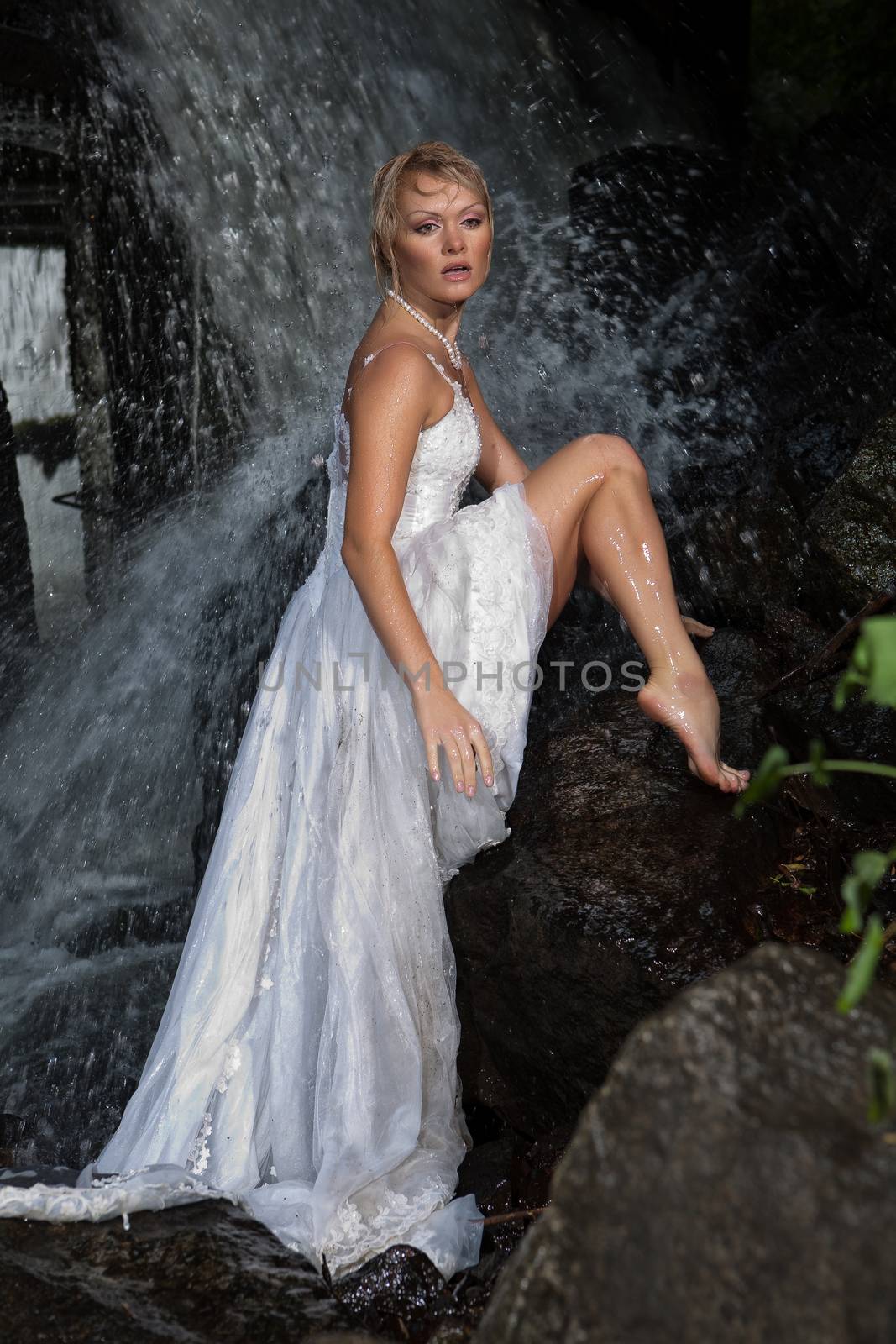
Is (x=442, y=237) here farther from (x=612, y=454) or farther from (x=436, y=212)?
(x=612, y=454)

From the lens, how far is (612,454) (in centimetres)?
340

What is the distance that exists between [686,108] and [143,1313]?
7954mm

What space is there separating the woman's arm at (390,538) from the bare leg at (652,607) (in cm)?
60

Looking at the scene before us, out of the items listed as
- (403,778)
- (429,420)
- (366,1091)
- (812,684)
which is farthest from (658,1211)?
(812,684)

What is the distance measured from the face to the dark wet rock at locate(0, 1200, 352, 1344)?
257cm

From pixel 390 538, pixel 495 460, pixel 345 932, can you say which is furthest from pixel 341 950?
pixel 495 460

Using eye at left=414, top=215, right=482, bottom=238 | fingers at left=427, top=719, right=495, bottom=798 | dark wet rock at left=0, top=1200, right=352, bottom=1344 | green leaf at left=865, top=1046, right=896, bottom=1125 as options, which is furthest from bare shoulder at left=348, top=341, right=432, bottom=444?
green leaf at left=865, top=1046, right=896, bottom=1125

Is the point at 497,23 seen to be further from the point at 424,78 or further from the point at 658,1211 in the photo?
the point at 658,1211

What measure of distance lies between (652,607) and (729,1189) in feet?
7.35

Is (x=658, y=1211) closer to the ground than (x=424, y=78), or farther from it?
closer to the ground

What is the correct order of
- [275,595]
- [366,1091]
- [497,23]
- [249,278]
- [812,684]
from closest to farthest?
[366,1091]
[812,684]
[275,595]
[249,278]
[497,23]

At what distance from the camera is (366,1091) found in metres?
2.92

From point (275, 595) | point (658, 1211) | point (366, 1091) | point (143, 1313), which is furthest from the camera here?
point (275, 595)

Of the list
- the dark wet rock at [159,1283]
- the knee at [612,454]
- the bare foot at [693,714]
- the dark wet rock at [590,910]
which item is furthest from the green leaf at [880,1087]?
the knee at [612,454]
